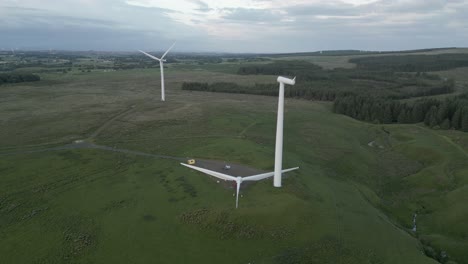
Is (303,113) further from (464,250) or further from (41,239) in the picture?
(41,239)

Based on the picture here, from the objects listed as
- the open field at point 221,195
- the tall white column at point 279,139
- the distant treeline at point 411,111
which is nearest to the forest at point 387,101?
the distant treeline at point 411,111

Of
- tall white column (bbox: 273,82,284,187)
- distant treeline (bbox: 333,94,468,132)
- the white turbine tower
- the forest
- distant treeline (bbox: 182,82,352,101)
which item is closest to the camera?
the white turbine tower

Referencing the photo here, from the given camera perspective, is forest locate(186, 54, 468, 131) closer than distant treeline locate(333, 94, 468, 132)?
No

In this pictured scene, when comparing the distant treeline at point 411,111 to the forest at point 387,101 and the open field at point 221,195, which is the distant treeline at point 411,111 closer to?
the forest at point 387,101

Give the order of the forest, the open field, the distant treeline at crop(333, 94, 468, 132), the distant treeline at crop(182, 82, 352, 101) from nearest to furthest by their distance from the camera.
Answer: the open field < the distant treeline at crop(333, 94, 468, 132) < the forest < the distant treeline at crop(182, 82, 352, 101)

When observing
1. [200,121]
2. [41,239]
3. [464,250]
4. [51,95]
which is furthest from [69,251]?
[51,95]

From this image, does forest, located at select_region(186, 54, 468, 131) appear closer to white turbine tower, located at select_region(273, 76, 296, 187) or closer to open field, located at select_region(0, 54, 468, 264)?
open field, located at select_region(0, 54, 468, 264)

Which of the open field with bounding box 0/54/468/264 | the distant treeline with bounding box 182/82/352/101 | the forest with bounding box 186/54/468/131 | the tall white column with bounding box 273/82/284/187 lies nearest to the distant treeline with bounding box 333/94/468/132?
the forest with bounding box 186/54/468/131
